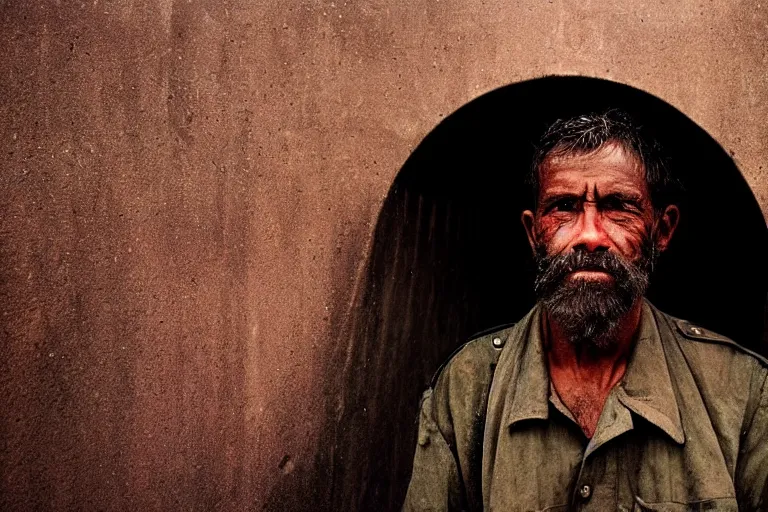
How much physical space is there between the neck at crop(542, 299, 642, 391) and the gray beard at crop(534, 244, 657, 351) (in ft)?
0.14

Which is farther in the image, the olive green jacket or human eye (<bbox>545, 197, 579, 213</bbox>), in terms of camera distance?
human eye (<bbox>545, 197, 579, 213</bbox>)

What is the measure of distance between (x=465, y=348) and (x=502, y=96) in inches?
32.9

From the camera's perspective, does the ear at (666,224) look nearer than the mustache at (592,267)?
No

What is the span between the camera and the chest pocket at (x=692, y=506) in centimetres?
223

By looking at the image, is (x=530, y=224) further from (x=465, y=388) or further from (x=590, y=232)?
(x=465, y=388)

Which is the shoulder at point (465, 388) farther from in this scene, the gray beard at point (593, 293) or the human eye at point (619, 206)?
the human eye at point (619, 206)

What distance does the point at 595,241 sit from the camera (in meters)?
2.46

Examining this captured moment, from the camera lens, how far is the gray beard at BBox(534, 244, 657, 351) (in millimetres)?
2441

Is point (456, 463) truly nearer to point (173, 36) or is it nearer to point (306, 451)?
point (306, 451)

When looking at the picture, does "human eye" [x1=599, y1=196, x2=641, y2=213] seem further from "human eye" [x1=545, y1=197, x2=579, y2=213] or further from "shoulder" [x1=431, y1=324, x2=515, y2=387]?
"shoulder" [x1=431, y1=324, x2=515, y2=387]

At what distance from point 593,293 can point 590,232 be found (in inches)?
7.1

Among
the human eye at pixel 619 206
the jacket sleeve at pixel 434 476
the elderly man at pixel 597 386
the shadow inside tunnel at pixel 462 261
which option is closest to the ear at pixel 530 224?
the elderly man at pixel 597 386

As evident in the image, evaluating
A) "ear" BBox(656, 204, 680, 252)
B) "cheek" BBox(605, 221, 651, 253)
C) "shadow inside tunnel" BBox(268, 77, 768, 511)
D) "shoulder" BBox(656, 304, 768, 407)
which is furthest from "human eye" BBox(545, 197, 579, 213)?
"shoulder" BBox(656, 304, 768, 407)

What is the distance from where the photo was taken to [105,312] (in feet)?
7.96
